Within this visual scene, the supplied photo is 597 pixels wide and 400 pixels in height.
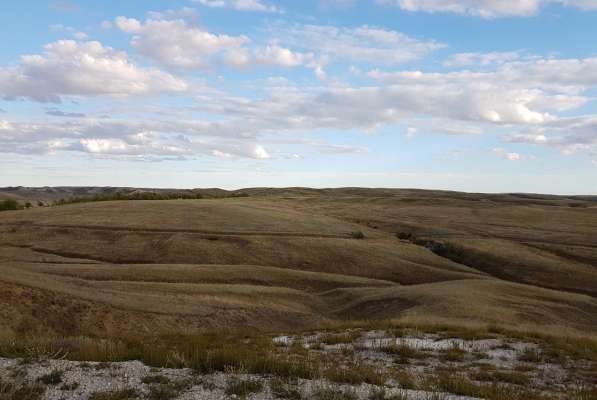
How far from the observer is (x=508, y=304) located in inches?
1462

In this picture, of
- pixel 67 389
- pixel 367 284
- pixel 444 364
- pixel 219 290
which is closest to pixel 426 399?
pixel 444 364

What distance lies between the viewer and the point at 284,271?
1922 inches

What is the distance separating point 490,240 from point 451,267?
1739 cm

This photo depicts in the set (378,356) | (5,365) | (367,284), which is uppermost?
(5,365)

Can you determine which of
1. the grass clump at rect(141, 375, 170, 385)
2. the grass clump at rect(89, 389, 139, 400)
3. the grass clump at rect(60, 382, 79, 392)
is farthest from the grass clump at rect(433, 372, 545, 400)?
the grass clump at rect(60, 382, 79, 392)

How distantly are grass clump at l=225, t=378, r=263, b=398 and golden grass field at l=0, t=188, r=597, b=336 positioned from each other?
52.3ft

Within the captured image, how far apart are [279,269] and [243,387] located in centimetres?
3893

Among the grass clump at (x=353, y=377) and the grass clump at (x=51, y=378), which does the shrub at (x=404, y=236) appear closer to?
the grass clump at (x=353, y=377)

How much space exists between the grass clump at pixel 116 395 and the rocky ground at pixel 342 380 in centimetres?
2

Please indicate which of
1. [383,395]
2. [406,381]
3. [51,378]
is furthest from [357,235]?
[51,378]

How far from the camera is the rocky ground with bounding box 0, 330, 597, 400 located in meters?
10.5

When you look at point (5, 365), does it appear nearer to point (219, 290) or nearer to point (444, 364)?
point (444, 364)

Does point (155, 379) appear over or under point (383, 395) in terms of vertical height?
under

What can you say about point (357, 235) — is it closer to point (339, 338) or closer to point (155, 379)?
point (339, 338)
